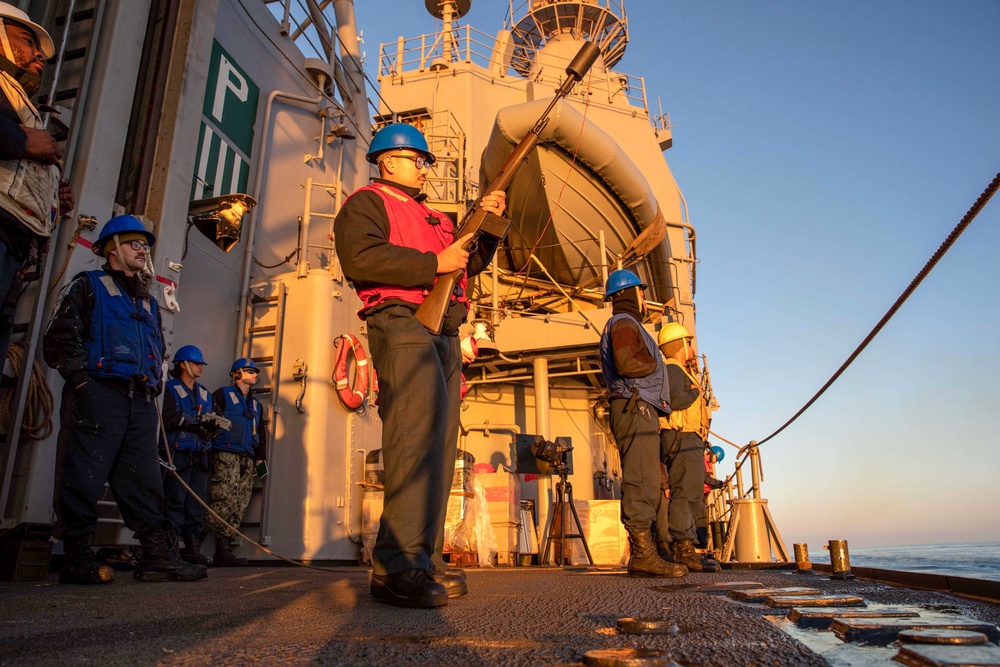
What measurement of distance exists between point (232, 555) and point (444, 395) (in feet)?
14.4

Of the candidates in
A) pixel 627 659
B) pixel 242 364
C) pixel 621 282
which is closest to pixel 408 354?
pixel 627 659

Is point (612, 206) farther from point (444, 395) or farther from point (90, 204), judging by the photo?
point (444, 395)

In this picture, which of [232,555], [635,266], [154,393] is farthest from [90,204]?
[635,266]

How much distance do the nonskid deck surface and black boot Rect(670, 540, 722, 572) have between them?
6.26ft

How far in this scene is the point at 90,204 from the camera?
4.39 meters

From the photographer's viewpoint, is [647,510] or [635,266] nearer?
[647,510]

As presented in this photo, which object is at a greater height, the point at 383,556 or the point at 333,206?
the point at 333,206

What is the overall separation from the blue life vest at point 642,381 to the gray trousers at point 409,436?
6.13 feet

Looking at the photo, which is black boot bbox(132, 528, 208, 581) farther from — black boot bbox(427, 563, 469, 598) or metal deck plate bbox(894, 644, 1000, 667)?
metal deck plate bbox(894, 644, 1000, 667)

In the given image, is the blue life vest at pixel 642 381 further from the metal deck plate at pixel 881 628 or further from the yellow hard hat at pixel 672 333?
the metal deck plate at pixel 881 628

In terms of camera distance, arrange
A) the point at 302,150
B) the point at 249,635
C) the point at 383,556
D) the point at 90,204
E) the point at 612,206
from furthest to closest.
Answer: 1. the point at 612,206
2. the point at 302,150
3. the point at 90,204
4. the point at 383,556
5. the point at 249,635

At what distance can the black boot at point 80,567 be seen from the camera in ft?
10.0

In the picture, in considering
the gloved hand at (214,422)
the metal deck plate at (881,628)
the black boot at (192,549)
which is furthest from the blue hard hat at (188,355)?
the metal deck plate at (881,628)

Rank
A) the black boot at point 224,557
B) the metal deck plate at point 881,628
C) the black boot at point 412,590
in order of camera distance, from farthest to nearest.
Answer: the black boot at point 224,557 → the black boot at point 412,590 → the metal deck plate at point 881,628
